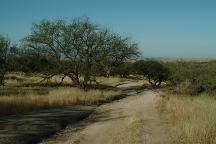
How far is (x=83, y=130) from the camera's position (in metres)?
18.2

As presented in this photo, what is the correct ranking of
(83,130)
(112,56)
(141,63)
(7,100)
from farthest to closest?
(141,63) < (112,56) < (7,100) < (83,130)

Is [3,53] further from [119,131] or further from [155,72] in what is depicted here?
[119,131]

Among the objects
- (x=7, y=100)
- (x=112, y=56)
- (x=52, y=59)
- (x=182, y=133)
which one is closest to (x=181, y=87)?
(x=112, y=56)

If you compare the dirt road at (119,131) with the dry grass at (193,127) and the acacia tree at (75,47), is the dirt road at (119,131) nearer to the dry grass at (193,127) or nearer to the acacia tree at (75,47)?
the dry grass at (193,127)

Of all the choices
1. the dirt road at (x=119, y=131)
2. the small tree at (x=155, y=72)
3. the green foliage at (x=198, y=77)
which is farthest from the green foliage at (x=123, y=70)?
the dirt road at (x=119, y=131)

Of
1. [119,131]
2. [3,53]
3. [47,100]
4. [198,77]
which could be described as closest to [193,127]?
[119,131]

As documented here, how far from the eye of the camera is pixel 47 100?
27.7 metres

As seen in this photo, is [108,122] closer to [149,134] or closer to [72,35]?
[149,134]

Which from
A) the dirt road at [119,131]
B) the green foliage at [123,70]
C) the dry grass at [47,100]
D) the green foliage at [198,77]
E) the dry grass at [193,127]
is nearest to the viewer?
the dry grass at [193,127]

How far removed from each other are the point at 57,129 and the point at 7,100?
7412 millimetres

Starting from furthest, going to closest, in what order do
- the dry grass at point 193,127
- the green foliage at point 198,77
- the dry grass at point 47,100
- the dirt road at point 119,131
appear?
1. the green foliage at point 198,77
2. the dry grass at point 47,100
3. the dirt road at point 119,131
4. the dry grass at point 193,127

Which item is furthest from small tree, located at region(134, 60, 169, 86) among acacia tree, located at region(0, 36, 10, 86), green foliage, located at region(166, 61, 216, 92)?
acacia tree, located at region(0, 36, 10, 86)

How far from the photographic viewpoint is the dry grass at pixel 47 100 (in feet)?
78.0

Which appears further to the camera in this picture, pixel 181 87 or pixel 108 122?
pixel 181 87
